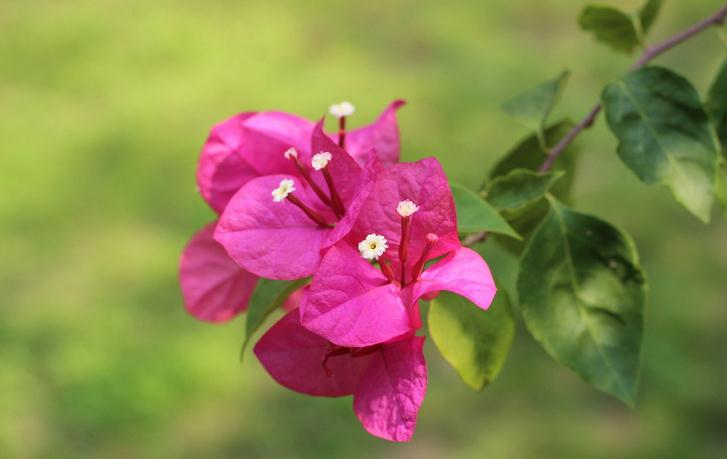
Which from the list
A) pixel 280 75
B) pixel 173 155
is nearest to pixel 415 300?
pixel 173 155

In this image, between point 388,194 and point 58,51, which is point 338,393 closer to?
point 388,194

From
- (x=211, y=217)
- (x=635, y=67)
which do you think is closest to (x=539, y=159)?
(x=635, y=67)

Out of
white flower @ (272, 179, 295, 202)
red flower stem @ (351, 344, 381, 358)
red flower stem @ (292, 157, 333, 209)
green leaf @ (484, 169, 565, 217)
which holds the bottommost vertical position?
red flower stem @ (351, 344, 381, 358)

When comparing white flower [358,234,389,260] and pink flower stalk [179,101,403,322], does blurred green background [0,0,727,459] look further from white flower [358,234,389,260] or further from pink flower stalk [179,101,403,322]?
white flower [358,234,389,260]

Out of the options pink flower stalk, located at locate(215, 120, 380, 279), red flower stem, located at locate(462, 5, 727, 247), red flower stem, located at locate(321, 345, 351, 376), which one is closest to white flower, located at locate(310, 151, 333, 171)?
pink flower stalk, located at locate(215, 120, 380, 279)

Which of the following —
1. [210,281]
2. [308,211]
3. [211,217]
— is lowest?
[211,217]

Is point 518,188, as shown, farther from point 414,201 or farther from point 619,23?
point 619,23
